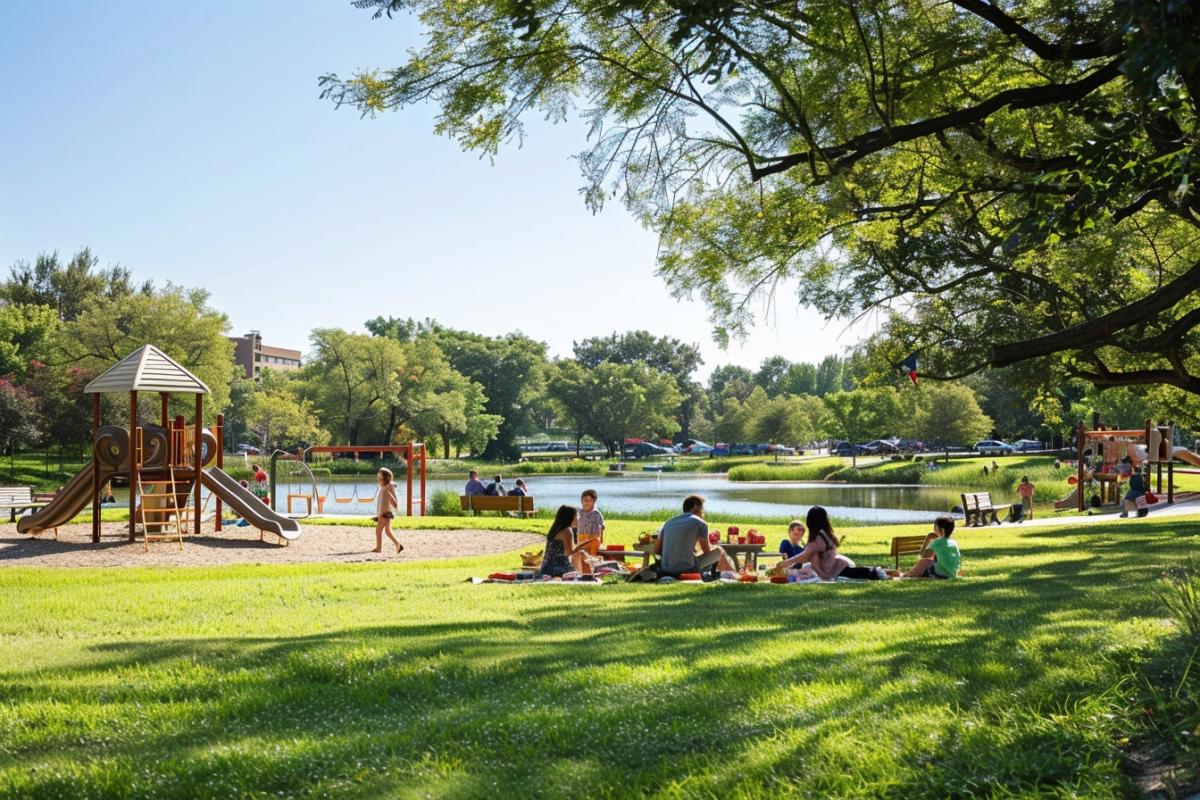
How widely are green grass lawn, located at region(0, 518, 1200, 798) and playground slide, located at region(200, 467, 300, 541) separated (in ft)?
33.3

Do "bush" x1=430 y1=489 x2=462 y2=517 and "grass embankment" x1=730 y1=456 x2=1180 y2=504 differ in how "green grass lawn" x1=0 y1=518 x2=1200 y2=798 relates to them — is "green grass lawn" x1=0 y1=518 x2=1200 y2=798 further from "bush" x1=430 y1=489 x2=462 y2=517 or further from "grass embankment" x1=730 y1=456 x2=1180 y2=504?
"grass embankment" x1=730 y1=456 x2=1180 y2=504

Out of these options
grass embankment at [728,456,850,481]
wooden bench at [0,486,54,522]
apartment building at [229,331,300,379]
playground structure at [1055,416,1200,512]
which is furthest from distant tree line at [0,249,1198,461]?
apartment building at [229,331,300,379]

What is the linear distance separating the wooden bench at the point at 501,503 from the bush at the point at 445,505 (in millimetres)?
1213

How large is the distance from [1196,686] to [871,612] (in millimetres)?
3887

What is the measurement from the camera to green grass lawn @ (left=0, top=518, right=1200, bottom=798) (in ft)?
14.4

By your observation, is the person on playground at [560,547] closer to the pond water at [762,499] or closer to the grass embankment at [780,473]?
the pond water at [762,499]

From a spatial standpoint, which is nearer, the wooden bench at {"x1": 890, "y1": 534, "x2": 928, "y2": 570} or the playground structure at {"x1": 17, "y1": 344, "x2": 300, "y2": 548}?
the wooden bench at {"x1": 890, "y1": 534, "x2": 928, "y2": 570}

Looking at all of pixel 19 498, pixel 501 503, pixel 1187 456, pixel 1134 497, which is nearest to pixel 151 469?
pixel 19 498

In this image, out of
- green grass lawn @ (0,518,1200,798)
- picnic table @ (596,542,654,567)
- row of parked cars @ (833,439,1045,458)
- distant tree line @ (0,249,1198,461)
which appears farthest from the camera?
row of parked cars @ (833,439,1045,458)

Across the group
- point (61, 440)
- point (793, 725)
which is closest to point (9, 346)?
point (61, 440)

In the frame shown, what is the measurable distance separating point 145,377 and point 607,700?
58.1ft

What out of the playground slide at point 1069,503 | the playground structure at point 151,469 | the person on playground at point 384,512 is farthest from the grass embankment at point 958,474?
the playground structure at point 151,469

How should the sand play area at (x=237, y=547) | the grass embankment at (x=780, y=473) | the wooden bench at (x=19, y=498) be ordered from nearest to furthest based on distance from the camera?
the sand play area at (x=237, y=547), the wooden bench at (x=19, y=498), the grass embankment at (x=780, y=473)

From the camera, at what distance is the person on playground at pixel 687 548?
12469mm
